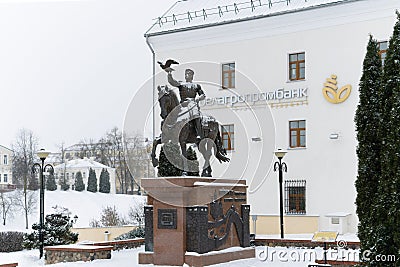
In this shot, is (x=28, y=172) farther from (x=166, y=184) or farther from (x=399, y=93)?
(x=399, y=93)

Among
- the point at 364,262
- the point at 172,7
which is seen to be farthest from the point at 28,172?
the point at 364,262

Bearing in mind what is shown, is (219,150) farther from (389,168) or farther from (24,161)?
(24,161)

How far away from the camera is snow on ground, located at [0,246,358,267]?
13.4 metres

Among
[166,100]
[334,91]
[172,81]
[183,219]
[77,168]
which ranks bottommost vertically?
[77,168]

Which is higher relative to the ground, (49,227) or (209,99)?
(209,99)

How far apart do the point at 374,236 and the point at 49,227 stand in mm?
11705

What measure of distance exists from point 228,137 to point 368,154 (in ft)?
58.9

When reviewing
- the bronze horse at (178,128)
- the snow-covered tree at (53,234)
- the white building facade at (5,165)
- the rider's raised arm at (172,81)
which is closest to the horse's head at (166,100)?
the bronze horse at (178,128)

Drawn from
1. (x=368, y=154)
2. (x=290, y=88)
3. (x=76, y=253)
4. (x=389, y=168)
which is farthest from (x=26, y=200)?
(x=389, y=168)

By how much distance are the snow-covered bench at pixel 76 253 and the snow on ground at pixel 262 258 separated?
0.23 metres

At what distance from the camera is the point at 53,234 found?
17.9 m

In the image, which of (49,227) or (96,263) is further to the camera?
(49,227)

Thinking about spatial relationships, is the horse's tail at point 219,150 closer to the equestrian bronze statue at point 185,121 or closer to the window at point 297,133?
the equestrian bronze statue at point 185,121

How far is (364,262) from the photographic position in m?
8.83
